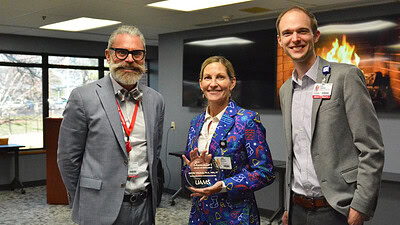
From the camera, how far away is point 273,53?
574 centimetres

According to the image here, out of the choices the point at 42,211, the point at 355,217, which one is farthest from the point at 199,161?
the point at 42,211

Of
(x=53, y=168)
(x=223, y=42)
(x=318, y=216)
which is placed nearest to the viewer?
(x=318, y=216)

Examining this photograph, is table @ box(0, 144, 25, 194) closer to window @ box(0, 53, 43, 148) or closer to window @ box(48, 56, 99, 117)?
window @ box(0, 53, 43, 148)

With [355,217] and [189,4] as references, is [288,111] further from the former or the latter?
[189,4]

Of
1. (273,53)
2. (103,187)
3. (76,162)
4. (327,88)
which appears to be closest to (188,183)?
(103,187)

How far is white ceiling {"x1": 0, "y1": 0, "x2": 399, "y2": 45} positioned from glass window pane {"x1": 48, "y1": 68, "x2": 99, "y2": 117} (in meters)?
1.43

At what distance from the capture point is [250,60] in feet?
19.7

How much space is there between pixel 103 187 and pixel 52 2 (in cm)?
328

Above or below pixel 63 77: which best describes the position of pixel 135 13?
above

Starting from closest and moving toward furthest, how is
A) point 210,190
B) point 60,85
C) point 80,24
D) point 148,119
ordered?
point 210,190 < point 148,119 < point 80,24 < point 60,85

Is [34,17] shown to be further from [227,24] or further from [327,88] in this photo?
[327,88]

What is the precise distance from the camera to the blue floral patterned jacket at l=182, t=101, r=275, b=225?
6.98 ft

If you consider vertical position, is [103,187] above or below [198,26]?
below

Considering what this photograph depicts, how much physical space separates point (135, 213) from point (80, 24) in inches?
190
